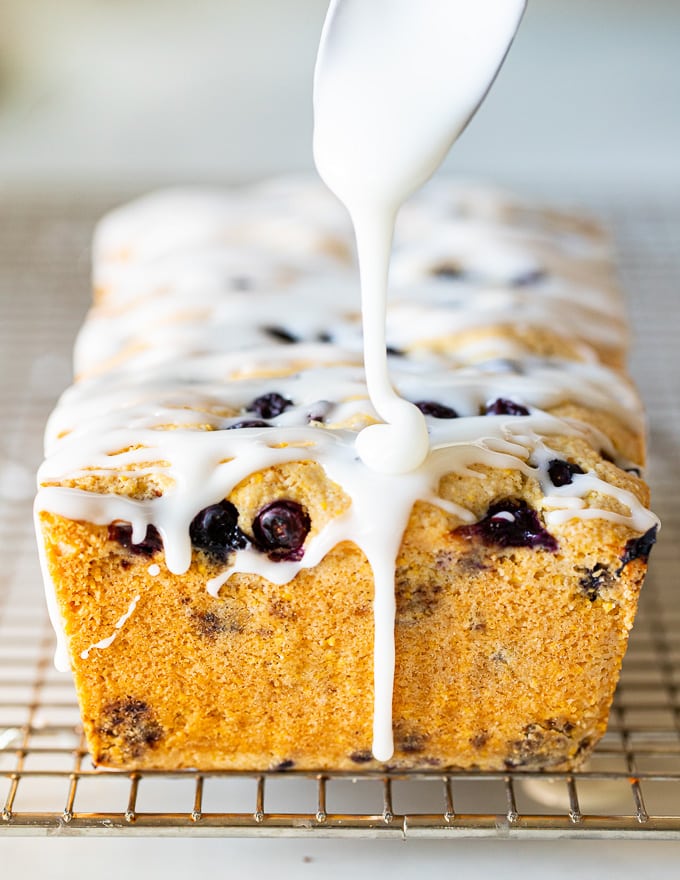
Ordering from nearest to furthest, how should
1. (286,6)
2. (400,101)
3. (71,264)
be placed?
(400,101)
(71,264)
(286,6)

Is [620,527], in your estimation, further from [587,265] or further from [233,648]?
[587,265]

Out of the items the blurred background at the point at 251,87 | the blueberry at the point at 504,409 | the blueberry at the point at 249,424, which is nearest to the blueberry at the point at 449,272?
the blueberry at the point at 504,409

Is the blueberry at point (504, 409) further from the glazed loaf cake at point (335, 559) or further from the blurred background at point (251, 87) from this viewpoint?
the blurred background at point (251, 87)

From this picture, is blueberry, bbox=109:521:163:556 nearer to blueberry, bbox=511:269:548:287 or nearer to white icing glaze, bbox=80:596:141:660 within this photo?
white icing glaze, bbox=80:596:141:660

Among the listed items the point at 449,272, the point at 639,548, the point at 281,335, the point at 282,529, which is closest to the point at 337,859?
the point at 282,529

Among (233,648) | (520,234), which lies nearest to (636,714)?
(233,648)

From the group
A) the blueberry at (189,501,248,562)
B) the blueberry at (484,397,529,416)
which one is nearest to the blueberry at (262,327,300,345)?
the blueberry at (484,397,529,416)
